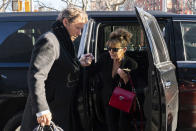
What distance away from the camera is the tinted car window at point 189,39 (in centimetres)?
347

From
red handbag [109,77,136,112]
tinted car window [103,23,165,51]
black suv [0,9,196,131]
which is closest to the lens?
red handbag [109,77,136,112]

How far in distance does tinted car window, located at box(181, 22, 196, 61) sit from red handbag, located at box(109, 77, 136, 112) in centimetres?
78

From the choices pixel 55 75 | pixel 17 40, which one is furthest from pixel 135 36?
pixel 55 75

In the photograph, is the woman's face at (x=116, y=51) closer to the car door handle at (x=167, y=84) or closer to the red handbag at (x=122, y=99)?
the red handbag at (x=122, y=99)

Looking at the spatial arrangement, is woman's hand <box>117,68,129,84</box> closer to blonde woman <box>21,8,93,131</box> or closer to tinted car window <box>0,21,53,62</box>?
blonde woman <box>21,8,93,131</box>

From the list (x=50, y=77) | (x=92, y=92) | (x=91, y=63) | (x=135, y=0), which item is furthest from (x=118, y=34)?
(x=135, y=0)

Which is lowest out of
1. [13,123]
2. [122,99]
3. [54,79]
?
[13,123]

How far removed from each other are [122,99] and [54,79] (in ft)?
2.93

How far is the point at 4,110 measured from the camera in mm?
3504

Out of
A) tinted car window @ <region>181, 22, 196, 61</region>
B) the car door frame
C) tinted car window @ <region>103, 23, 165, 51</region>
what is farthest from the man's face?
tinted car window @ <region>103, 23, 165, 51</region>

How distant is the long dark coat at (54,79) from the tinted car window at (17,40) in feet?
3.02

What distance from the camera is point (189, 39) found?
11.5 ft

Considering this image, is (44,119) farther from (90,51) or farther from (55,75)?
(90,51)

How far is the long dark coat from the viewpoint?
2336mm
